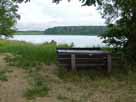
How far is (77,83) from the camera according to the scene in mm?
11547

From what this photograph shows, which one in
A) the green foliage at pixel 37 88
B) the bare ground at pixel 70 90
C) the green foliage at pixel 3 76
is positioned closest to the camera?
the bare ground at pixel 70 90

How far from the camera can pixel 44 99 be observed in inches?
377

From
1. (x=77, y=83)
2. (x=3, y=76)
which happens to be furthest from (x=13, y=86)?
(x=77, y=83)

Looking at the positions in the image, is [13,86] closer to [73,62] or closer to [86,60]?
[73,62]

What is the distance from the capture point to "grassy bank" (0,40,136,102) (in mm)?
9820

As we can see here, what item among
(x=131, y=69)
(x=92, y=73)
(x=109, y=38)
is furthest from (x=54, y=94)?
(x=109, y=38)

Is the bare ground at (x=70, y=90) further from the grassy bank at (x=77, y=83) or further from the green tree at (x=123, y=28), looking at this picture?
the green tree at (x=123, y=28)

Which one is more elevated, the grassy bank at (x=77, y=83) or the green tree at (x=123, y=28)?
the green tree at (x=123, y=28)

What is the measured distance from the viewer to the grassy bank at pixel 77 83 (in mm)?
9820

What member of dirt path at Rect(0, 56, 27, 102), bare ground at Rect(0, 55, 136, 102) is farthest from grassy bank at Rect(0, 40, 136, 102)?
dirt path at Rect(0, 56, 27, 102)

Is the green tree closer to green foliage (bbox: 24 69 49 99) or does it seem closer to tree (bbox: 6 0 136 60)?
tree (bbox: 6 0 136 60)

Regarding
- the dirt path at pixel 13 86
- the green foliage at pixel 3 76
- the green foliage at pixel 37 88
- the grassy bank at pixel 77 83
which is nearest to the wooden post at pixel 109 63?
the grassy bank at pixel 77 83

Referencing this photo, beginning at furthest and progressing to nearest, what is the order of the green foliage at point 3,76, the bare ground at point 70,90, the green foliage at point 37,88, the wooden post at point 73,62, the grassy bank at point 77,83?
the wooden post at point 73,62
the green foliage at point 3,76
the green foliage at point 37,88
the grassy bank at point 77,83
the bare ground at point 70,90

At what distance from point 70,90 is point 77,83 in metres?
0.96
